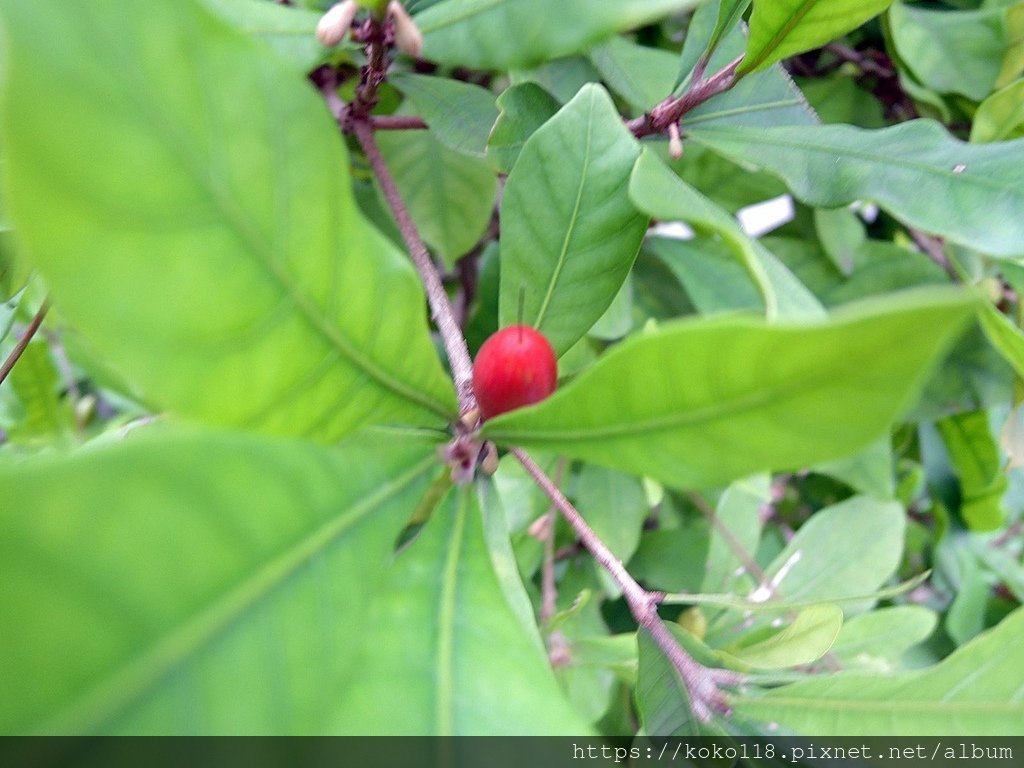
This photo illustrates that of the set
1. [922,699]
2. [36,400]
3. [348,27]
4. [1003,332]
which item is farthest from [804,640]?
[36,400]

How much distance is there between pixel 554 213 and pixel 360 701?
0.84ft

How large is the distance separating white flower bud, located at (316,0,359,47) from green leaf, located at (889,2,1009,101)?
513mm

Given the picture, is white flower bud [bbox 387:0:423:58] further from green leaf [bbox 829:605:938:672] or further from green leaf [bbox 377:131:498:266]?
green leaf [bbox 829:605:938:672]

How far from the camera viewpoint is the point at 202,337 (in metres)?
0.23

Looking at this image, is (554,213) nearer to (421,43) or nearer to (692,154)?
(421,43)

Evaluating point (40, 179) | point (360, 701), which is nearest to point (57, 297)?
point (40, 179)

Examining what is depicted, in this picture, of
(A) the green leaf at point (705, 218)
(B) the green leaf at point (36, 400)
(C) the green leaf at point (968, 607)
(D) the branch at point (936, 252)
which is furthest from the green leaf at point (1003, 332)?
(B) the green leaf at point (36, 400)

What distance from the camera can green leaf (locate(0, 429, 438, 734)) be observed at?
0.57 feet

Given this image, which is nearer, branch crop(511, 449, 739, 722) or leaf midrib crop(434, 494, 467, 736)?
leaf midrib crop(434, 494, 467, 736)

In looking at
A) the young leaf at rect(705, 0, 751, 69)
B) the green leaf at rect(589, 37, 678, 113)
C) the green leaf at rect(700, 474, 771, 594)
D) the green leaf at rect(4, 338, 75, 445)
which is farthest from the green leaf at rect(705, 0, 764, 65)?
the green leaf at rect(4, 338, 75, 445)

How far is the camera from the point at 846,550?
85cm

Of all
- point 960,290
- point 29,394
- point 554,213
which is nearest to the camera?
point 960,290

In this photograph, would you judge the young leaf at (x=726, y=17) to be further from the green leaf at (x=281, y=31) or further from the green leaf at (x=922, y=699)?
the green leaf at (x=922, y=699)

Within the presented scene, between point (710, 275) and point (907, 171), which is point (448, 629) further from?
point (710, 275)
